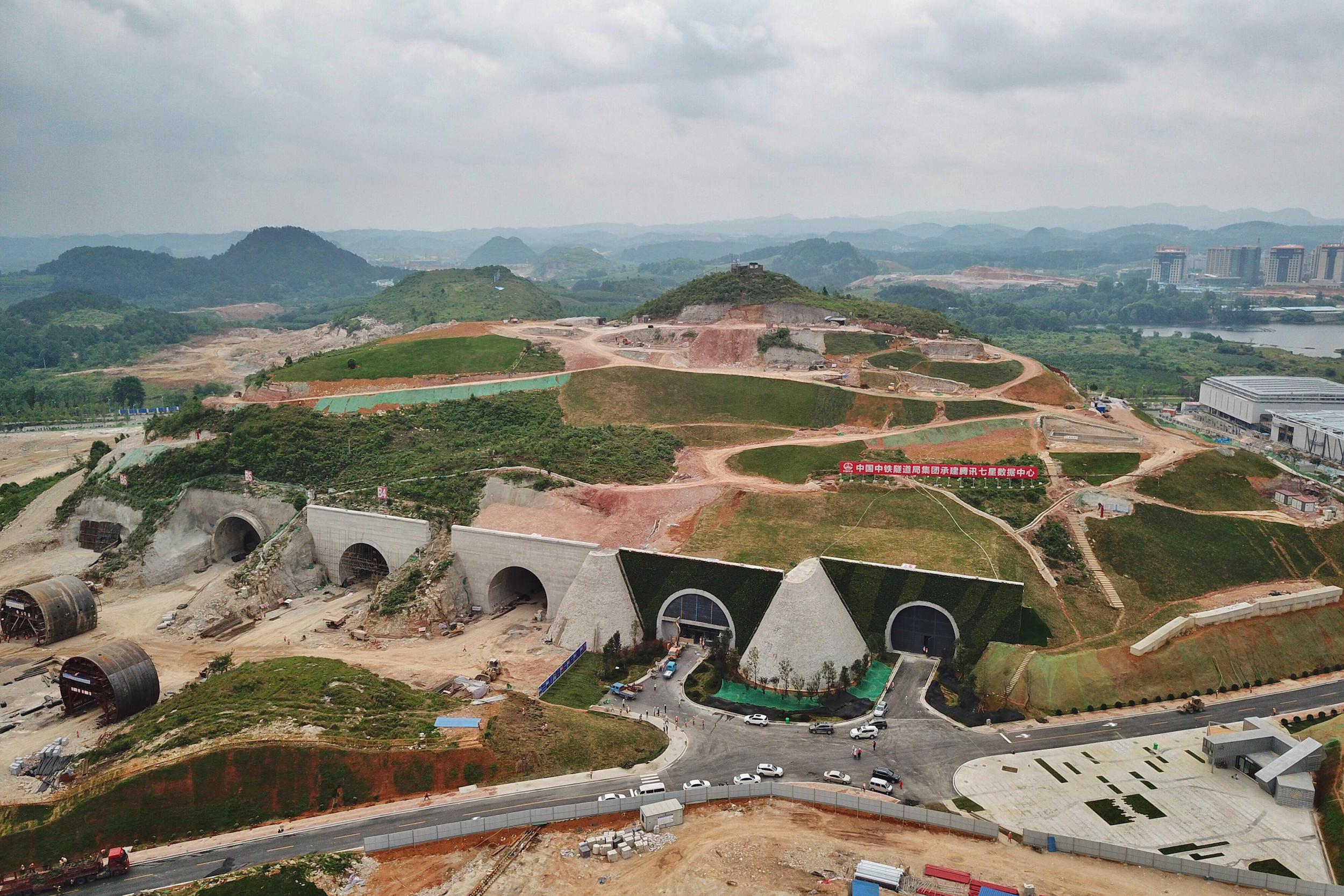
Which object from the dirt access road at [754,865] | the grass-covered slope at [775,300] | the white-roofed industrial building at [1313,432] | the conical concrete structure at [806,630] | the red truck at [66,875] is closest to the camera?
the dirt access road at [754,865]

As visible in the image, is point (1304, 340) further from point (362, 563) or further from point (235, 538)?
point (235, 538)

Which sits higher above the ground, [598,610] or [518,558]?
[518,558]

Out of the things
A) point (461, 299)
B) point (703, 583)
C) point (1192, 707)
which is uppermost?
point (461, 299)

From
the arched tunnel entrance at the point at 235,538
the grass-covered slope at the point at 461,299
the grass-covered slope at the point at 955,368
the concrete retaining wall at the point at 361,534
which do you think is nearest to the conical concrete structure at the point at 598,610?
the concrete retaining wall at the point at 361,534

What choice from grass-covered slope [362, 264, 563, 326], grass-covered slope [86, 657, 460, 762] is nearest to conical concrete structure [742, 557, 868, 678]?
grass-covered slope [86, 657, 460, 762]

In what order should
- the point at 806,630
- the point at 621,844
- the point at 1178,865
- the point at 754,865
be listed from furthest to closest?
the point at 806,630 < the point at 621,844 < the point at 1178,865 < the point at 754,865

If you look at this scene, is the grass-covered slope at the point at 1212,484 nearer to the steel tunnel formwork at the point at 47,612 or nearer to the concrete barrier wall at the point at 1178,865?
the concrete barrier wall at the point at 1178,865

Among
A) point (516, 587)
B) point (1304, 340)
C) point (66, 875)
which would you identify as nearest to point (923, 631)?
point (516, 587)
